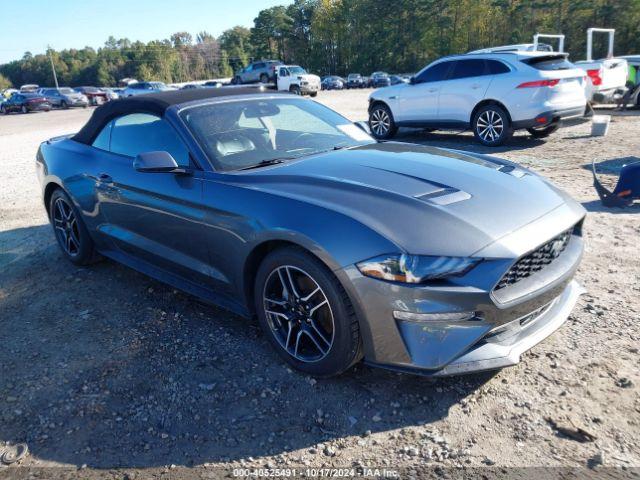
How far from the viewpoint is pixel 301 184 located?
2.95 m

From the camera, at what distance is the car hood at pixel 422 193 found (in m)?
2.46

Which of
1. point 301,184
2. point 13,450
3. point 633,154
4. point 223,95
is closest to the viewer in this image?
point 13,450

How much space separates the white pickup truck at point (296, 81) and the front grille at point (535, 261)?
28306 millimetres

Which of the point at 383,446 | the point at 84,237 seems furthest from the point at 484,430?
the point at 84,237

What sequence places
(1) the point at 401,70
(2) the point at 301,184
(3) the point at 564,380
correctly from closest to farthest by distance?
(3) the point at 564,380
(2) the point at 301,184
(1) the point at 401,70

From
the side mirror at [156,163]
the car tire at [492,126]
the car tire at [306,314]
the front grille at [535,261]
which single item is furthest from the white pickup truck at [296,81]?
the front grille at [535,261]

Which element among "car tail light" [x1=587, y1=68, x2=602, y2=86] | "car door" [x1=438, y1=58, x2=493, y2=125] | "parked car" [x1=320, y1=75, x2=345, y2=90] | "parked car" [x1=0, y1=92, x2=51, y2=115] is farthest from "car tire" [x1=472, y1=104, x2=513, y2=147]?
"parked car" [x1=320, y1=75, x2=345, y2=90]

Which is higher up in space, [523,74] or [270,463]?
[523,74]

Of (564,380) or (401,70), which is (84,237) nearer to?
(564,380)

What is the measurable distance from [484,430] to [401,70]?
72313 mm

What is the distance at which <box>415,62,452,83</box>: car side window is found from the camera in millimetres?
10461

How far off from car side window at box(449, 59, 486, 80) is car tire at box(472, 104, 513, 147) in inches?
28.9

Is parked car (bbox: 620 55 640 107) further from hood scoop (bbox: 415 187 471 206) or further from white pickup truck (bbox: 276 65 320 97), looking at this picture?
white pickup truck (bbox: 276 65 320 97)

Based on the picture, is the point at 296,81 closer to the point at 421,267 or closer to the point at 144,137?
the point at 144,137
